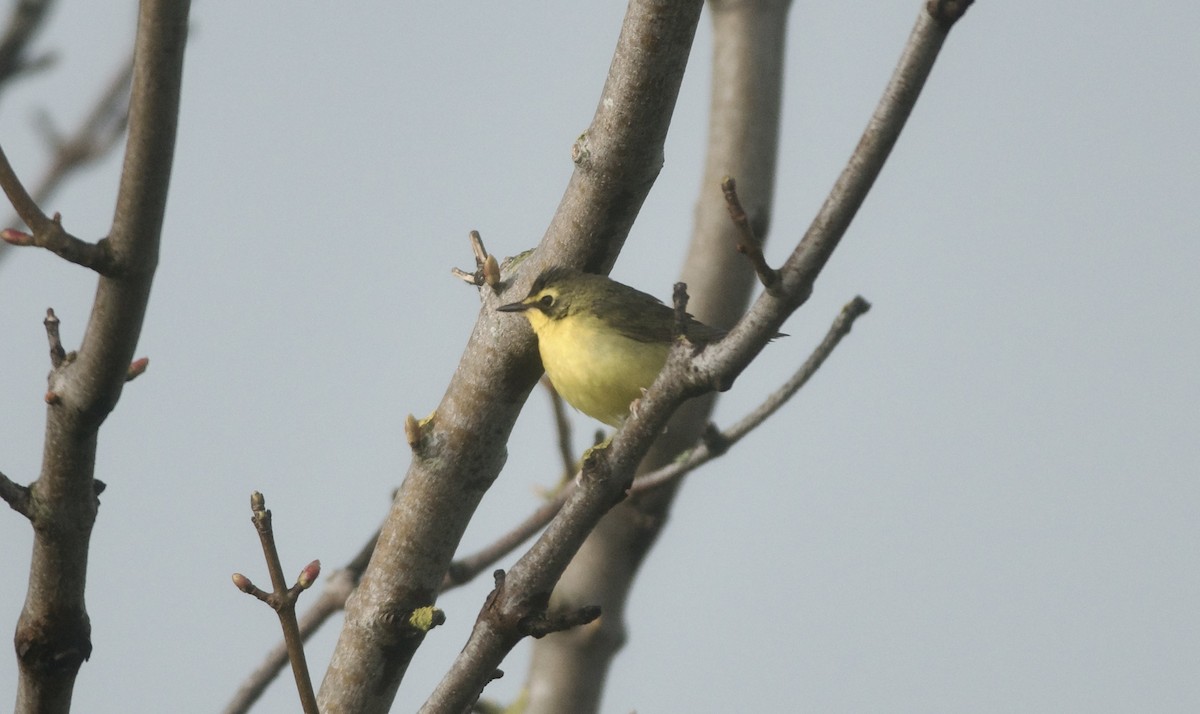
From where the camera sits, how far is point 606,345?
5.10 m

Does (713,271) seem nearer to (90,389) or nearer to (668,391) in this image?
(668,391)

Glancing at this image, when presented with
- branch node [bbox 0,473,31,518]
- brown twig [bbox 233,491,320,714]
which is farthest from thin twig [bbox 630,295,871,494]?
branch node [bbox 0,473,31,518]

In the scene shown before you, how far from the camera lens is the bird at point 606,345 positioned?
14.3 ft

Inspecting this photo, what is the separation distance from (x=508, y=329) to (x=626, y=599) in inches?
112

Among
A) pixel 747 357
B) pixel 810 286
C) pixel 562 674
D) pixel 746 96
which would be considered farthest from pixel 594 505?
pixel 746 96

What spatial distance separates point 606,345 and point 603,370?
0.16 metres

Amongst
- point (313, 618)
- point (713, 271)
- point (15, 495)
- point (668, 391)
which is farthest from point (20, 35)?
point (713, 271)

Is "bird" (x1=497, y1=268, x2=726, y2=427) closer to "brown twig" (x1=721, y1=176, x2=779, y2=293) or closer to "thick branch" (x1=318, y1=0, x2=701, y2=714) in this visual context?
"thick branch" (x1=318, y1=0, x2=701, y2=714)

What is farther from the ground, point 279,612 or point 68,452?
point 68,452

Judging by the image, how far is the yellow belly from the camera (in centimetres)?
481

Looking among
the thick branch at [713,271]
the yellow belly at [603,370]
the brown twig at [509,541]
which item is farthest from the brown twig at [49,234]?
the thick branch at [713,271]

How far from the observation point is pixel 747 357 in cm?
242

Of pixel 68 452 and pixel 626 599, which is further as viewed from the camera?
pixel 626 599

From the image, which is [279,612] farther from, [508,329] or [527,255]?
[527,255]
